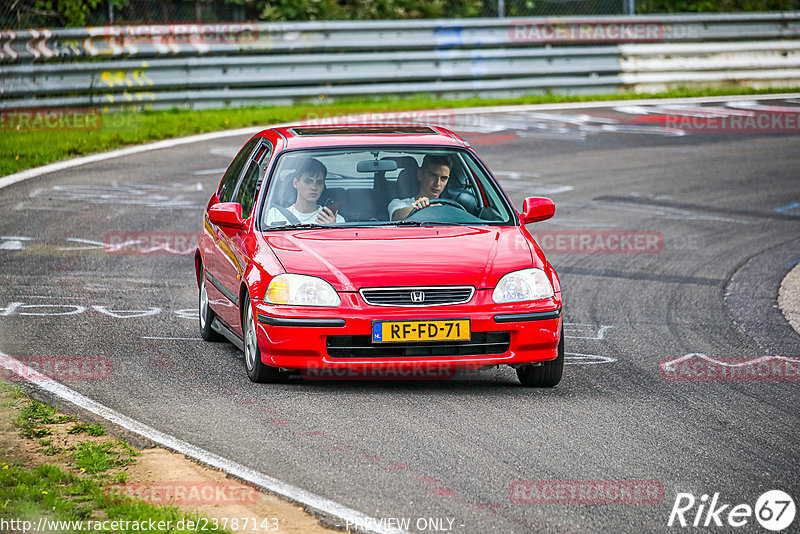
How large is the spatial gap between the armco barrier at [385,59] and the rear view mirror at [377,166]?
12975mm

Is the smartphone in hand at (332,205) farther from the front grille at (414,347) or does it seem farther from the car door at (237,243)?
the front grille at (414,347)

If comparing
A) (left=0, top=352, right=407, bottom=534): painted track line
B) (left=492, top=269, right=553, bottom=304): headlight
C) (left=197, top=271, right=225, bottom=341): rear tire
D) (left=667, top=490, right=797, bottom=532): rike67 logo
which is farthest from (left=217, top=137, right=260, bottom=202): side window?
(left=667, top=490, right=797, bottom=532): rike67 logo

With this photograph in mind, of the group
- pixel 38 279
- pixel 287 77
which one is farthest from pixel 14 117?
pixel 38 279

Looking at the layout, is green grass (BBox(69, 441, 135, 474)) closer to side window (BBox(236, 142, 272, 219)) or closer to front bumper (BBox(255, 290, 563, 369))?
front bumper (BBox(255, 290, 563, 369))

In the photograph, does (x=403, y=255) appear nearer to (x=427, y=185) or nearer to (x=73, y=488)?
(x=427, y=185)

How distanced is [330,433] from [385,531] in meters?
1.42

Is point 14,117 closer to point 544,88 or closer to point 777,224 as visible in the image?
point 544,88

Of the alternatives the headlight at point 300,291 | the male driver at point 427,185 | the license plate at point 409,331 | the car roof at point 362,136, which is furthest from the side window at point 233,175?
the license plate at point 409,331

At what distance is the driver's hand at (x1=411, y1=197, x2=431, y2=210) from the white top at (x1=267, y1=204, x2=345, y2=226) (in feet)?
1.66

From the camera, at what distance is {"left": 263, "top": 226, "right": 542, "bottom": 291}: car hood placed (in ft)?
22.4

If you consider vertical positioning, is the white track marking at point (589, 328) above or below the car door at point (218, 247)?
below

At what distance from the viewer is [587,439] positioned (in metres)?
6.04

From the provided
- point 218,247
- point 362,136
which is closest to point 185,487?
point 218,247

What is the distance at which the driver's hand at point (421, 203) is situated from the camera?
7.87 metres
